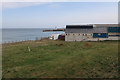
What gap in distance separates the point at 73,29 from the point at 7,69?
113 feet

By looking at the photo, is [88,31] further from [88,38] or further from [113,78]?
[113,78]

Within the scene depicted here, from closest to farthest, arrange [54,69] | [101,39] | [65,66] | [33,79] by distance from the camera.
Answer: [33,79] < [54,69] < [65,66] < [101,39]

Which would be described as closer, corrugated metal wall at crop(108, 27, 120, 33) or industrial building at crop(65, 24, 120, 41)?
industrial building at crop(65, 24, 120, 41)

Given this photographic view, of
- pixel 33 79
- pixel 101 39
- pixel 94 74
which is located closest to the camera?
pixel 33 79

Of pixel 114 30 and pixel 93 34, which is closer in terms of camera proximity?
pixel 93 34

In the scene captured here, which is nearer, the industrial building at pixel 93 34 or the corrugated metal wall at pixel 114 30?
the industrial building at pixel 93 34

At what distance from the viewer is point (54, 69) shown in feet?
57.4

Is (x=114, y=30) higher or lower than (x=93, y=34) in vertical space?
higher

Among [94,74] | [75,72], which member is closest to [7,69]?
[75,72]

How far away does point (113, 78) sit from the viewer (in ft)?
48.8

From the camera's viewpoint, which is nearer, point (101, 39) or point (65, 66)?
point (65, 66)

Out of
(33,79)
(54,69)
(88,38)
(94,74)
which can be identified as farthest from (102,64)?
(88,38)

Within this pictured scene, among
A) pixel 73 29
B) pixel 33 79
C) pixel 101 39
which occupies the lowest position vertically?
pixel 33 79

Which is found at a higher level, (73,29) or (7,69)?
(73,29)
